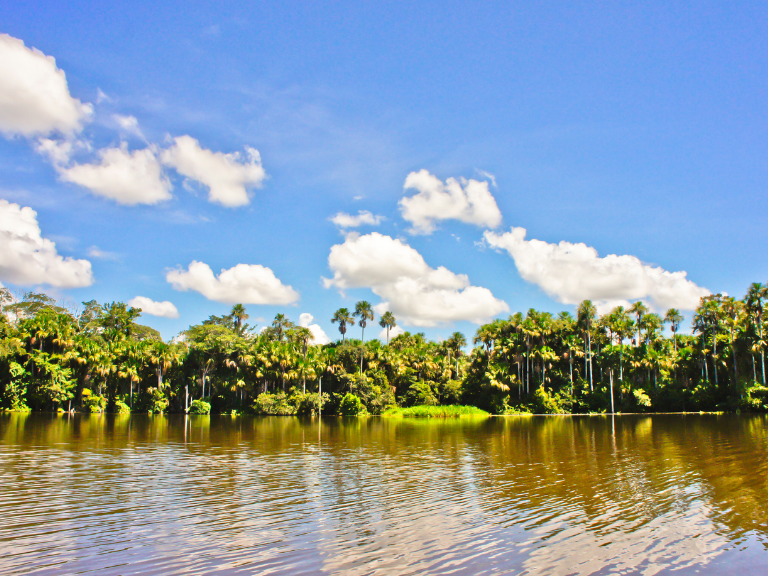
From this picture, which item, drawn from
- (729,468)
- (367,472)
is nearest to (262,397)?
(367,472)

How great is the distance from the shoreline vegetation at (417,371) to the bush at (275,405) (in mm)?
175

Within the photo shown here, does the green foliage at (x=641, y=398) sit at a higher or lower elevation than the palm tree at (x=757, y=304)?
lower

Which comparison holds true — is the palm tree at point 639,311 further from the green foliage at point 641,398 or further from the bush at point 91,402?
the bush at point 91,402

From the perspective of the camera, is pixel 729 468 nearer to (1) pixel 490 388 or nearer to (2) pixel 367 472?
(2) pixel 367 472

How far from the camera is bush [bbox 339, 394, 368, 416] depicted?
208ft

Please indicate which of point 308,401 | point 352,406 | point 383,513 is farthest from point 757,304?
point 383,513

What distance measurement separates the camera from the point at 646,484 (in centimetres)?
1429

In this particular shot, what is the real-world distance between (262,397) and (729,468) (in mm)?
54768

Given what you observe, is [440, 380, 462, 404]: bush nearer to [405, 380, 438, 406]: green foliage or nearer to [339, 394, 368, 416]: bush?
[405, 380, 438, 406]: green foliage

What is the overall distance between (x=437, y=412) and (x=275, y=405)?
2084 cm

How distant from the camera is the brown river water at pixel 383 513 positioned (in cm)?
804

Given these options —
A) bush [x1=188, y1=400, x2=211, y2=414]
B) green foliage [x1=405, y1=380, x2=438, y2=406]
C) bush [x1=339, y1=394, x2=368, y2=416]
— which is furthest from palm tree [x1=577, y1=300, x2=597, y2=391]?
bush [x1=188, y1=400, x2=211, y2=414]

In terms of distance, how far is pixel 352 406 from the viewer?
63.4 meters

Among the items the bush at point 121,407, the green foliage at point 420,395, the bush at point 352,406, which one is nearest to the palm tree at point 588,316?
the green foliage at point 420,395
